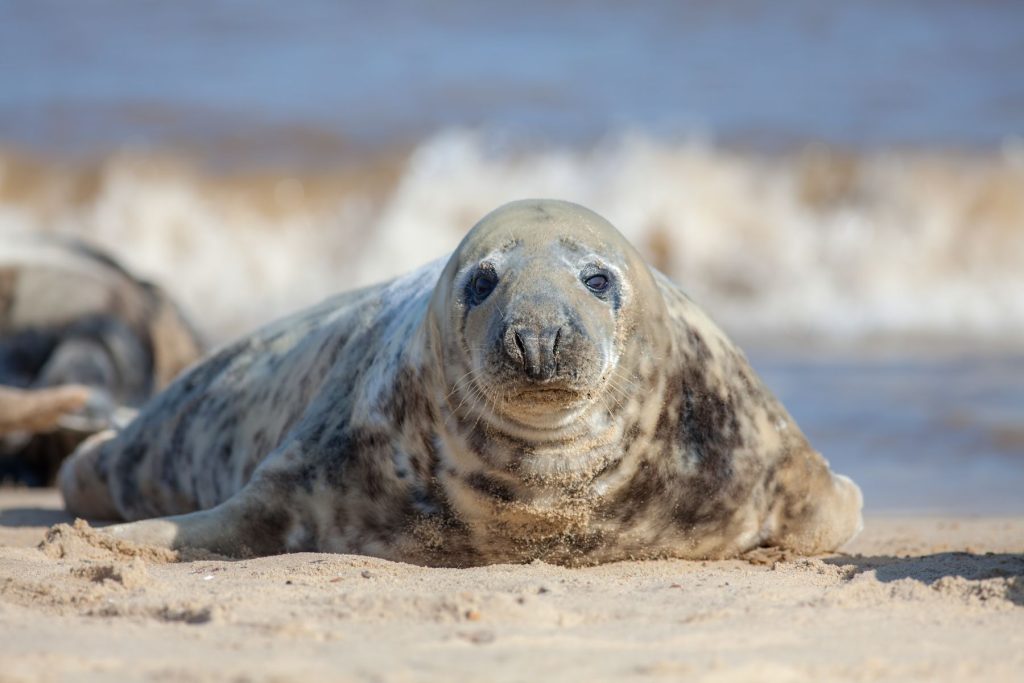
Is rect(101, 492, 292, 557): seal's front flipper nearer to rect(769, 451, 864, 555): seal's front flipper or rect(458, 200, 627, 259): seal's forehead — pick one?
rect(458, 200, 627, 259): seal's forehead

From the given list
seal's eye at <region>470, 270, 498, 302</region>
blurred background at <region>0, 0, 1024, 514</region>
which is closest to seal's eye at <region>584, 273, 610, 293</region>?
seal's eye at <region>470, 270, 498, 302</region>

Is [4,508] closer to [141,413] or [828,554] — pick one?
[141,413]

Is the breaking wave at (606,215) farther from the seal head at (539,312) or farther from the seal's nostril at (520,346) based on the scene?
the seal's nostril at (520,346)

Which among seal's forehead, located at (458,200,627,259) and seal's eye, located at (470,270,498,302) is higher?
seal's forehead, located at (458,200,627,259)

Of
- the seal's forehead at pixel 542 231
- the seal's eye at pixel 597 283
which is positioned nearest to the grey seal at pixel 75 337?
the seal's forehead at pixel 542 231

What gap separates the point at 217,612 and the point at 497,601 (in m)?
0.58

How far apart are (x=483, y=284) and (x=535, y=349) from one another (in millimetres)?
387

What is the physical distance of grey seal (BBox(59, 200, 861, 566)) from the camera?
3945 mm

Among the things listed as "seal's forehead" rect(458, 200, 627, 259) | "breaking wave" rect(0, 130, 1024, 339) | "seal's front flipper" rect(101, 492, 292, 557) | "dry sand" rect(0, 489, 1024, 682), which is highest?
"breaking wave" rect(0, 130, 1024, 339)

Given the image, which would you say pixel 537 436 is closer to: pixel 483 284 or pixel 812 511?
pixel 483 284

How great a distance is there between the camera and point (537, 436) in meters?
4.00

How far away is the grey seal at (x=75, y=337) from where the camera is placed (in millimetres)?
8156

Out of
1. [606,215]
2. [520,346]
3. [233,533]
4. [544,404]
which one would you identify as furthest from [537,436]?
[606,215]

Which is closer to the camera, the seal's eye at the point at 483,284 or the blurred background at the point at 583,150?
the seal's eye at the point at 483,284
